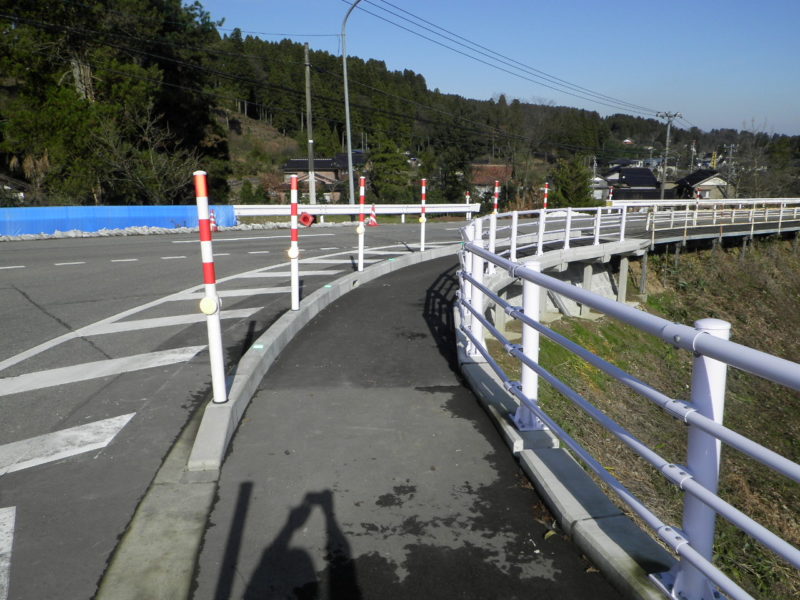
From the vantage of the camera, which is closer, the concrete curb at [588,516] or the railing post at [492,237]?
the concrete curb at [588,516]

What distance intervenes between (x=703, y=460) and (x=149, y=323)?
6276mm

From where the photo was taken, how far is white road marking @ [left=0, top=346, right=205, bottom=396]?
4.92 metres

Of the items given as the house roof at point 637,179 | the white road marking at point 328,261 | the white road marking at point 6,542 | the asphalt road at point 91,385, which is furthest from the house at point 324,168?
the white road marking at point 6,542

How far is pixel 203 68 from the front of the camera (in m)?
37.0

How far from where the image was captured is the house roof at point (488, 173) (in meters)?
64.4

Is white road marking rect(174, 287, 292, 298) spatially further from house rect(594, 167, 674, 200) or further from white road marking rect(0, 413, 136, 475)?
house rect(594, 167, 674, 200)

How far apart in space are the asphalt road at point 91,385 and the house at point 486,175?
55.6 meters

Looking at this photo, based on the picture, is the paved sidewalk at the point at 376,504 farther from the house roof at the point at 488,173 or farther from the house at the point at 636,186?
the house at the point at 636,186

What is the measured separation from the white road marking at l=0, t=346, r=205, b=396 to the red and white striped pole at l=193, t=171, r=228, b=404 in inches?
63.3

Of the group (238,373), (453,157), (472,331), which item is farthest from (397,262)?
(453,157)

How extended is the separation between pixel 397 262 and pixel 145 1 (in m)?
29.8

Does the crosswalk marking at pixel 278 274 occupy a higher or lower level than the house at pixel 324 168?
lower

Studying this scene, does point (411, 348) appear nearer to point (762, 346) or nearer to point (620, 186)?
point (762, 346)

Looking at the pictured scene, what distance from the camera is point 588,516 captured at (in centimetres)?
281
